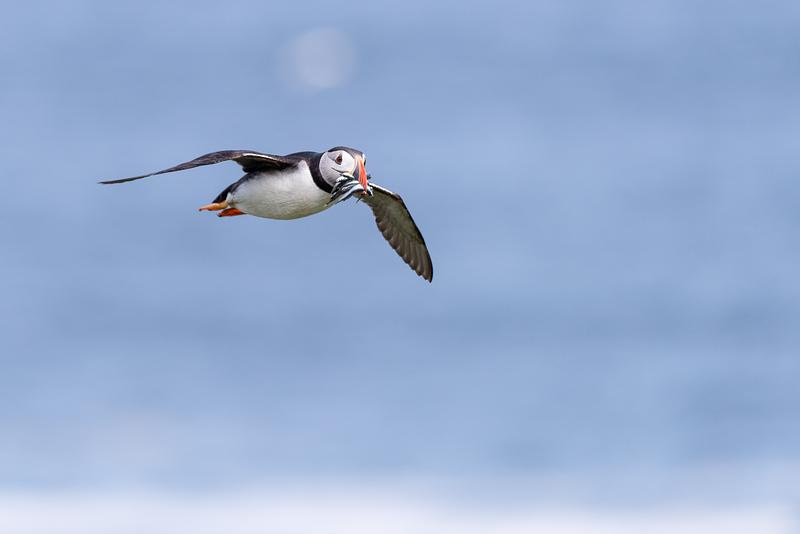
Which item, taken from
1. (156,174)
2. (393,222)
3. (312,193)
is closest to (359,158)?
(312,193)

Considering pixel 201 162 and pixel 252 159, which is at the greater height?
pixel 252 159

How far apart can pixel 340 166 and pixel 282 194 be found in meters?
1.17

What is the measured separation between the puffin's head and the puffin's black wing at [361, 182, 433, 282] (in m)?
4.78

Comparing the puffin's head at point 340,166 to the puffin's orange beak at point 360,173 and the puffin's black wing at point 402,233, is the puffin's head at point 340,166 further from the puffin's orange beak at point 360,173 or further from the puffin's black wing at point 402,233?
the puffin's black wing at point 402,233

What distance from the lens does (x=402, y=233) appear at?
869 inches

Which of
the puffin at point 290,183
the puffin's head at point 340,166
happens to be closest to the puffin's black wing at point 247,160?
the puffin at point 290,183

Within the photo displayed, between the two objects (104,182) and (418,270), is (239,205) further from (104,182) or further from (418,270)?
(418,270)

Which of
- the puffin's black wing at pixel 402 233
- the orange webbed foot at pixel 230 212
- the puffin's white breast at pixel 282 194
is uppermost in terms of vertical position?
the puffin's black wing at pixel 402 233

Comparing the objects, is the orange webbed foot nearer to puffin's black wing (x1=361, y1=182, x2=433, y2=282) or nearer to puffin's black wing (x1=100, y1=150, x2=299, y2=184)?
puffin's black wing (x1=100, y1=150, x2=299, y2=184)

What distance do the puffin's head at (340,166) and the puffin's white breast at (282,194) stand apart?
0.34 meters

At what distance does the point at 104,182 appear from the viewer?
43.4 ft

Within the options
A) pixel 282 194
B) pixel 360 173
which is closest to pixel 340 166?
pixel 360 173

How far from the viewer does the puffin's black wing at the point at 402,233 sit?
2130 centimetres

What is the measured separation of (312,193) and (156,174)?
3.64m
